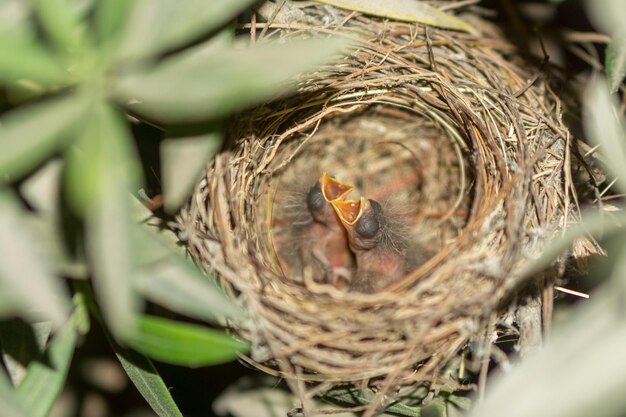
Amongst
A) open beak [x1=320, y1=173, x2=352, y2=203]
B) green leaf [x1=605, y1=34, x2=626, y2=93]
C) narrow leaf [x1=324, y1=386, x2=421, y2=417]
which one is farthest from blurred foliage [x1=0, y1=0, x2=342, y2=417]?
open beak [x1=320, y1=173, x2=352, y2=203]

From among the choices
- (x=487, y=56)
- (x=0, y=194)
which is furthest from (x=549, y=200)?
(x=0, y=194)

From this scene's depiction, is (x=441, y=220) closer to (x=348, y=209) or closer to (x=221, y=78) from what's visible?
(x=348, y=209)

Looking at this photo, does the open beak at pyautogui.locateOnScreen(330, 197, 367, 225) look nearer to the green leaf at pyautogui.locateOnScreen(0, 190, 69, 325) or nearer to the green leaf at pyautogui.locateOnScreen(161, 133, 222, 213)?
the green leaf at pyautogui.locateOnScreen(161, 133, 222, 213)

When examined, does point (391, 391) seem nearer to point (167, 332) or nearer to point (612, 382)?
point (167, 332)

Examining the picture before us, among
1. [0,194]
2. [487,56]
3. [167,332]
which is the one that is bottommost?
[167,332]

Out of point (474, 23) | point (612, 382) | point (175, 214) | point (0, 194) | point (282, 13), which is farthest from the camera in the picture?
point (474, 23)

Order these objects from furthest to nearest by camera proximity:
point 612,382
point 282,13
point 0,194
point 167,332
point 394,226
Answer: point 394,226
point 282,13
point 167,332
point 0,194
point 612,382
